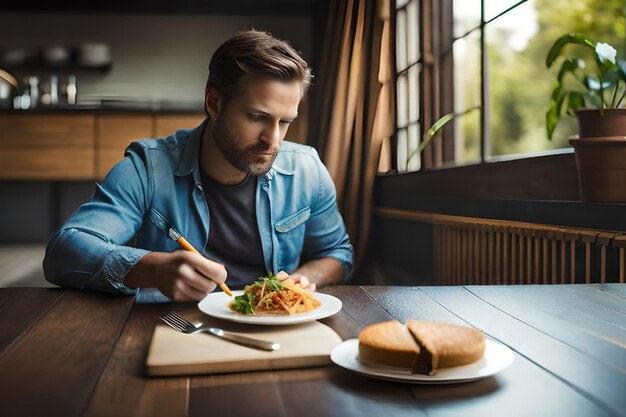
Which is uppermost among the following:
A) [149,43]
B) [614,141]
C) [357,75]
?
[149,43]

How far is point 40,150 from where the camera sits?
405cm

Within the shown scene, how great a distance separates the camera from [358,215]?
3367mm

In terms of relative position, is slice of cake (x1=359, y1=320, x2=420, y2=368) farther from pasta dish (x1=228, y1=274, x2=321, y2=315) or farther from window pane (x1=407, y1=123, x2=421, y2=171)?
window pane (x1=407, y1=123, x2=421, y2=171)

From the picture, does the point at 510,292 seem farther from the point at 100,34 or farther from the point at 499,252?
the point at 100,34

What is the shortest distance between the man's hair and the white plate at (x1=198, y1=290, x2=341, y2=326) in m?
0.80

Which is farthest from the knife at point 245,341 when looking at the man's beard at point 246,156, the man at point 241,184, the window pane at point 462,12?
the window pane at point 462,12

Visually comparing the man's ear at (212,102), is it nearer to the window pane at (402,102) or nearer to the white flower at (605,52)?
the white flower at (605,52)

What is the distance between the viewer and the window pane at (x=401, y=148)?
324cm

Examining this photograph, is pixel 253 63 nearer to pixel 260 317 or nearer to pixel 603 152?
pixel 603 152

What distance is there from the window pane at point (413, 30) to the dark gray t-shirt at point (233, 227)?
1.58m

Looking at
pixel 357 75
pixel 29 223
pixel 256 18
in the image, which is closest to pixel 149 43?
pixel 256 18

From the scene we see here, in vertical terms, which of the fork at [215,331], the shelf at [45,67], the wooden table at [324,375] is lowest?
the wooden table at [324,375]

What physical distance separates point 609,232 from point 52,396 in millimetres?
1189

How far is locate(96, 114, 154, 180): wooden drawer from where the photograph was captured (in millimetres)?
4070
